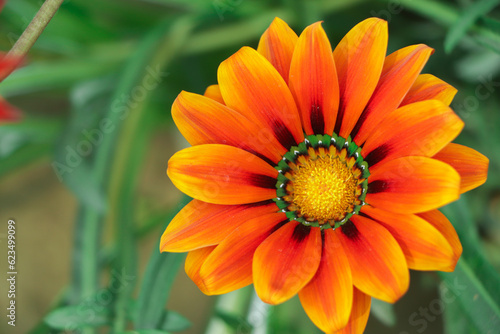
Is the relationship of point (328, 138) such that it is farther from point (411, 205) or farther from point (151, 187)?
point (151, 187)

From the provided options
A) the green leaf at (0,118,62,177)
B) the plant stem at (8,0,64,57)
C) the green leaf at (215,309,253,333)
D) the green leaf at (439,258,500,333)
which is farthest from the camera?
the green leaf at (0,118,62,177)

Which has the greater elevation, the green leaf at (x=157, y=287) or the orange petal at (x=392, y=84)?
the orange petal at (x=392, y=84)

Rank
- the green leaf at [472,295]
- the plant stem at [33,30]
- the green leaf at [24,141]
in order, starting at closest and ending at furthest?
the plant stem at [33,30], the green leaf at [472,295], the green leaf at [24,141]

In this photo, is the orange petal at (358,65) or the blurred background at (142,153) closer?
the orange petal at (358,65)

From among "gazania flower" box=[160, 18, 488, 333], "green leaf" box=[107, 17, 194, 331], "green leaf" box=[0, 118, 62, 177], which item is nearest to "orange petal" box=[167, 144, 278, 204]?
"gazania flower" box=[160, 18, 488, 333]

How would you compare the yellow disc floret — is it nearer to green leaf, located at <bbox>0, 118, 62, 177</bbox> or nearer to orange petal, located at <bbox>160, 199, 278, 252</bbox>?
orange petal, located at <bbox>160, 199, 278, 252</bbox>

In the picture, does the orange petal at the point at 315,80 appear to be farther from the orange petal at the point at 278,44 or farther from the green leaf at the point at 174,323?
the green leaf at the point at 174,323

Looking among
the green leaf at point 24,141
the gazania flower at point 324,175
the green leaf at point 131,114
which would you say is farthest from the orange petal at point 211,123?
the green leaf at point 24,141
